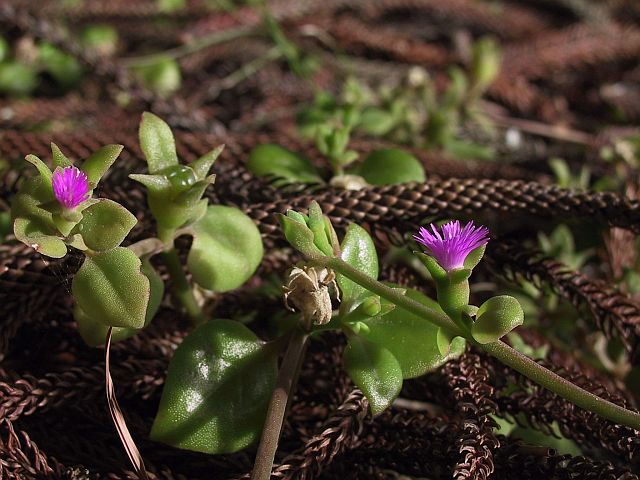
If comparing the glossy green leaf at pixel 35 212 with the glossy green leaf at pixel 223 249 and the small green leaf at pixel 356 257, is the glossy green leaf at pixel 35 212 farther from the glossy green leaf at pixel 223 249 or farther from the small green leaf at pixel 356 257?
the small green leaf at pixel 356 257

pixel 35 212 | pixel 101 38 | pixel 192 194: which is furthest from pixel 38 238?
pixel 101 38

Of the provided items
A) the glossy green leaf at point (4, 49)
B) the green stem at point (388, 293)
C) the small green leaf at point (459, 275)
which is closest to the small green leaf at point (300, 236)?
the green stem at point (388, 293)

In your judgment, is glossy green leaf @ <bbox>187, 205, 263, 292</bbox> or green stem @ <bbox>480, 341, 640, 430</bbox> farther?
glossy green leaf @ <bbox>187, 205, 263, 292</bbox>

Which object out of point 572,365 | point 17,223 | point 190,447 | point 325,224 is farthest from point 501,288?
point 17,223

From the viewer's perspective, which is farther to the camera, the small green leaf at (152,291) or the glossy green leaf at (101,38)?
the glossy green leaf at (101,38)

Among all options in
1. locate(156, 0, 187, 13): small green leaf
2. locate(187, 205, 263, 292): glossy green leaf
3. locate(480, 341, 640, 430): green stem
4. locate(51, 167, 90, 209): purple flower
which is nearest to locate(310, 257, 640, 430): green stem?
locate(480, 341, 640, 430): green stem

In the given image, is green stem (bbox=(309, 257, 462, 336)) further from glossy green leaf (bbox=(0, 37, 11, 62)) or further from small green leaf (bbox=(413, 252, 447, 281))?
glossy green leaf (bbox=(0, 37, 11, 62))

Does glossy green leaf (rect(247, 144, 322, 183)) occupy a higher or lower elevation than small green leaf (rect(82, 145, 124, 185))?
lower

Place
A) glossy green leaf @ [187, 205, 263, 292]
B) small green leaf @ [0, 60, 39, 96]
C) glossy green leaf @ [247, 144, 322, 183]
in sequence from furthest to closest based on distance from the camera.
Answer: small green leaf @ [0, 60, 39, 96] → glossy green leaf @ [247, 144, 322, 183] → glossy green leaf @ [187, 205, 263, 292]
